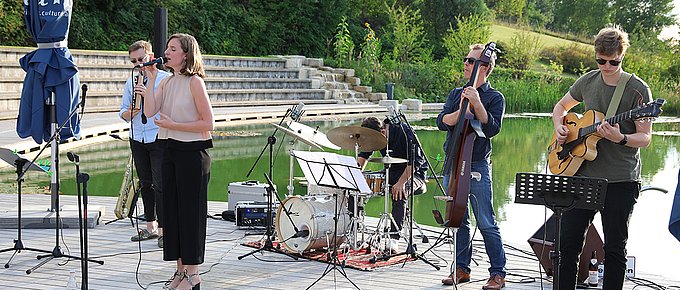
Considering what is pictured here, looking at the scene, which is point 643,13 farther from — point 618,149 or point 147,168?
point 618,149

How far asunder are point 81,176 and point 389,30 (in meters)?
25.7

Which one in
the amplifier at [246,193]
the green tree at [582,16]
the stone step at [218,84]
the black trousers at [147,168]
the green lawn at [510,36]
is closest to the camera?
the black trousers at [147,168]

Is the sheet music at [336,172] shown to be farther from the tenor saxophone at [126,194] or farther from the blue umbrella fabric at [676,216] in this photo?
the blue umbrella fabric at [676,216]

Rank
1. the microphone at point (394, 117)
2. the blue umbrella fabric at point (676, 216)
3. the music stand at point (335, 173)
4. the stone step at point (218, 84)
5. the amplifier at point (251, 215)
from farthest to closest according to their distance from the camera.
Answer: the stone step at point (218, 84) → the amplifier at point (251, 215) → the microphone at point (394, 117) → the music stand at point (335, 173) → the blue umbrella fabric at point (676, 216)

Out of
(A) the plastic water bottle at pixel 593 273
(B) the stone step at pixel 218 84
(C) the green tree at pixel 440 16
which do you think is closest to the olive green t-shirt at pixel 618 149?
(A) the plastic water bottle at pixel 593 273

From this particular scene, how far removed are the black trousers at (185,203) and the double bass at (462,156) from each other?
1.29 metres

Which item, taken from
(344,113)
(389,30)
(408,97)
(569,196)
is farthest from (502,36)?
(569,196)

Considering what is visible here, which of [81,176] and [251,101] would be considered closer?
[81,176]

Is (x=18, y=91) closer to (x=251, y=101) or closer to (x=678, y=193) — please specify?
(x=251, y=101)

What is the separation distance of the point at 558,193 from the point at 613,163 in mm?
333

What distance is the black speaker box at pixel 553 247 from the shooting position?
5031 millimetres

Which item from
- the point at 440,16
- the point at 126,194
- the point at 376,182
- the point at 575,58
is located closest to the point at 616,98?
the point at 376,182

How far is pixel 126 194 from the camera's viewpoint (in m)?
6.92

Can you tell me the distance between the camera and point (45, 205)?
728 centimetres
